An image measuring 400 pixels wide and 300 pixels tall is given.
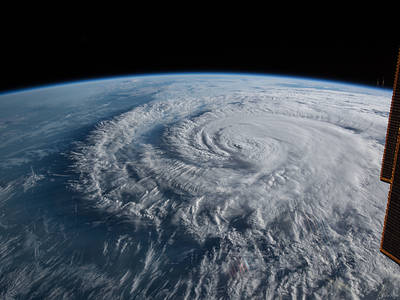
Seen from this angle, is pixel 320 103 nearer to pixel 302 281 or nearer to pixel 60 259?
pixel 302 281

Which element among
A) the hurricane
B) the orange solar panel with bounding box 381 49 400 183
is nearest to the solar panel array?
the orange solar panel with bounding box 381 49 400 183

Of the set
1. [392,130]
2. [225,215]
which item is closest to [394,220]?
[392,130]

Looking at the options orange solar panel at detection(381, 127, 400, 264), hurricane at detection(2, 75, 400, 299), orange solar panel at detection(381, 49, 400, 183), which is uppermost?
orange solar panel at detection(381, 49, 400, 183)

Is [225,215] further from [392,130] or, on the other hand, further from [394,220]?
[392,130]

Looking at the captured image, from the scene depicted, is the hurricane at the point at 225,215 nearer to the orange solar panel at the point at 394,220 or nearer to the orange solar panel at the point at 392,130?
the orange solar panel at the point at 394,220

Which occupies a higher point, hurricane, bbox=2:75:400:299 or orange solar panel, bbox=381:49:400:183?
orange solar panel, bbox=381:49:400:183

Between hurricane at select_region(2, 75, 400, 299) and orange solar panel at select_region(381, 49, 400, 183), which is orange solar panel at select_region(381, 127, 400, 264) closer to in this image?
orange solar panel at select_region(381, 49, 400, 183)

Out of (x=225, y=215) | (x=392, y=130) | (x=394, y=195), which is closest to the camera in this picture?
(x=394, y=195)

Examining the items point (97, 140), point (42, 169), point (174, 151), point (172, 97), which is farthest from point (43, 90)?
point (174, 151)

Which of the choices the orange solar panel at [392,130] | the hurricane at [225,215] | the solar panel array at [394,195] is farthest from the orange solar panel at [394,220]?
the hurricane at [225,215]
